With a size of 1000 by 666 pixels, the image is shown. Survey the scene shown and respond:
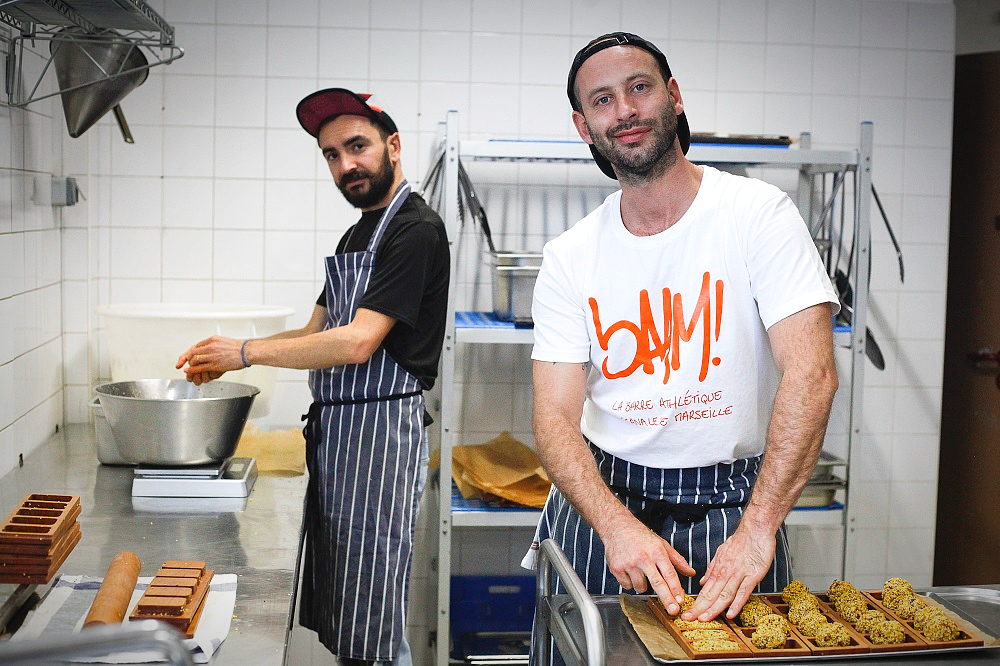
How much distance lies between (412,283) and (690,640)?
1.26 m

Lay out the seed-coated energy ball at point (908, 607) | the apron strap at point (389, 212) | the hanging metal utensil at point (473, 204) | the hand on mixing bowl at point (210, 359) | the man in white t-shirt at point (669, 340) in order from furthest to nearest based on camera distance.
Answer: the hanging metal utensil at point (473, 204)
the apron strap at point (389, 212)
the hand on mixing bowl at point (210, 359)
the man in white t-shirt at point (669, 340)
the seed-coated energy ball at point (908, 607)

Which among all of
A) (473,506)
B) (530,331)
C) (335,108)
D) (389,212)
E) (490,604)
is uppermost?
(335,108)

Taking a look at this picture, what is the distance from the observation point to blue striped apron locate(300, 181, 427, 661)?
2.31 m

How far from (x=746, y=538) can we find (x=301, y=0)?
2.26 metres

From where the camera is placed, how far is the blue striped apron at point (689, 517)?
169cm

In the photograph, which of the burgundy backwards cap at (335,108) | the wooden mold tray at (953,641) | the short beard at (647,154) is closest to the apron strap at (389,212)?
the burgundy backwards cap at (335,108)

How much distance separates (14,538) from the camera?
1494mm

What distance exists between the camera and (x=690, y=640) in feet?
4.12

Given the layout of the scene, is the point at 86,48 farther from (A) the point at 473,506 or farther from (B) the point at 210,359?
(A) the point at 473,506

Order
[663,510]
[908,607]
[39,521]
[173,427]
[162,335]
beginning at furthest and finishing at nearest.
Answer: [162,335] → [173,427] → [663,510] → [39,521] → [908,607]

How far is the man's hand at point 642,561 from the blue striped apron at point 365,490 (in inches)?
34.4

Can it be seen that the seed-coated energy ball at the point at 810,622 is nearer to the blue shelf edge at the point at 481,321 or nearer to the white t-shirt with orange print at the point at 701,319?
the white t-shirt with orange print at the point at 701,319

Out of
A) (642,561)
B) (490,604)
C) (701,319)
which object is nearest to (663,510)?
(642,561)

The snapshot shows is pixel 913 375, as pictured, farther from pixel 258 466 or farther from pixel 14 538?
pixel 14 538
